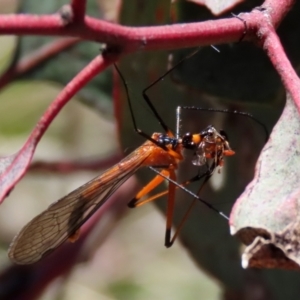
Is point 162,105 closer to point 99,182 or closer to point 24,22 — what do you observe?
point 99,182

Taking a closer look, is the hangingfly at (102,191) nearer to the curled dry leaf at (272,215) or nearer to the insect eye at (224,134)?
the insect eye at (224,134)

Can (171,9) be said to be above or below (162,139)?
above

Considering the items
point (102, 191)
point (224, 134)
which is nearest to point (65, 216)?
point (102, 191)

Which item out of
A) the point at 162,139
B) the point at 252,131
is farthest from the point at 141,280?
the point at 252,131

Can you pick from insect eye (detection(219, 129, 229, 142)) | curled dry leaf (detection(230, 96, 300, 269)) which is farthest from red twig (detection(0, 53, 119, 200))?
insect eye (detection(219, 129, 229, 142))

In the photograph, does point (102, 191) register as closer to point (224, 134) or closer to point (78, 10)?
point (224, 134)

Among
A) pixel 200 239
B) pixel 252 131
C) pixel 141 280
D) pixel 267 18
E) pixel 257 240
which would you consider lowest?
pixel 141 280

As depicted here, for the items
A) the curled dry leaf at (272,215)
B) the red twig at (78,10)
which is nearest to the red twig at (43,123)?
the red twig at (78,10)
